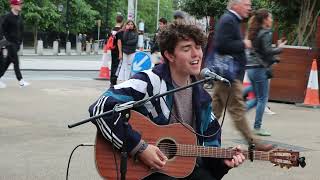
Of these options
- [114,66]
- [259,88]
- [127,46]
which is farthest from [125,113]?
[114,66]

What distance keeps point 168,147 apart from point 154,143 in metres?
0.09

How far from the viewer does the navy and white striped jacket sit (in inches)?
142

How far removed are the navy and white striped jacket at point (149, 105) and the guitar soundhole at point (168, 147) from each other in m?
0.12

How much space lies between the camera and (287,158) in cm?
365

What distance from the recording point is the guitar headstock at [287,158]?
3645 mm

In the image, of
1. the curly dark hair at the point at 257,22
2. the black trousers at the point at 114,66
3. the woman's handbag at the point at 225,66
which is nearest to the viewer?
the woman's handbag at the point at 225,66

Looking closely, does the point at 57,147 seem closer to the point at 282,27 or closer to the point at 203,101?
the point at 203,101

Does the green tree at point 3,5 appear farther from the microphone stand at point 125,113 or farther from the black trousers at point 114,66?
the microphone stand at point 125,113

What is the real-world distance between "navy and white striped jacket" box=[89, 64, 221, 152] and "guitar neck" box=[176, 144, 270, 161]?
0.49ft

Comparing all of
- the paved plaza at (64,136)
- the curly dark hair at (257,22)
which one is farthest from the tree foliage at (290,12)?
the curly dark hair at (257,22)

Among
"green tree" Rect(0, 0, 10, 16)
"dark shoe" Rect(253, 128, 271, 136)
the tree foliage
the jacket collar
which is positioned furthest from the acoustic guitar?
"green tree" Rect(0, 0, 10, 16)

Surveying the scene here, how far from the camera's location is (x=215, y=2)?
2062cm

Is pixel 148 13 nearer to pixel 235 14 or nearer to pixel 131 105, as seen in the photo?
pixel 235 14

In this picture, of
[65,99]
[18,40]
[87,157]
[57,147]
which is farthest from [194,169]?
[18,40]
